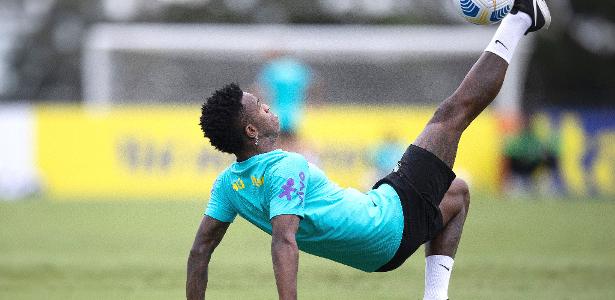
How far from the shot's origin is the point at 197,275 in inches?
270

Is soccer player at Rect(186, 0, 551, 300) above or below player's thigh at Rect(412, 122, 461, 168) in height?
below

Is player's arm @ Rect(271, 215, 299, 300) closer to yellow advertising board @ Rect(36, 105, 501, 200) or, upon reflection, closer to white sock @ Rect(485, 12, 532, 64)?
white sock @ Rect(485, 12, 532, 64)

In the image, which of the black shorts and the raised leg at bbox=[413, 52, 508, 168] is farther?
the raised leg at bbox=[413, 52, 508, 168]

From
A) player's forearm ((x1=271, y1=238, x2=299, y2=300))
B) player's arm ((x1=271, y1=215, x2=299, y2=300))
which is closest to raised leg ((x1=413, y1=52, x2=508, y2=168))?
player's arm ((x1=271, y1=215, x2=299, y2=300))

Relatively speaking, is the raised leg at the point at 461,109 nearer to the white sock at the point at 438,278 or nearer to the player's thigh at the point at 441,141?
the player's thigh at the point at 441,141

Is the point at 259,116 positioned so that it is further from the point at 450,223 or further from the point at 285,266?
the point at 450,223

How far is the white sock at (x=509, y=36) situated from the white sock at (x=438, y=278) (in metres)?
1.31

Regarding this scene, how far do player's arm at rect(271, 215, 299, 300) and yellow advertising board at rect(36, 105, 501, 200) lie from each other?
16777 mm

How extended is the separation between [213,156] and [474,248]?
10.6m

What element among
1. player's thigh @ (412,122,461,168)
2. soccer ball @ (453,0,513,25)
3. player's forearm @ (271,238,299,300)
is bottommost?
player's forearm @ (271,238,299,300)

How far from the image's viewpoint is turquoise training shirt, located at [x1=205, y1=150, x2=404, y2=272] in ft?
20.4

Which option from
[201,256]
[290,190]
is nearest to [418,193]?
[290,190]

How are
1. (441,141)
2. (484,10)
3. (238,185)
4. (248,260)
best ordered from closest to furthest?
(238,185)
(441,141)
(484,10)
(248,260)

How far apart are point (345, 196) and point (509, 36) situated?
62.2 inches
